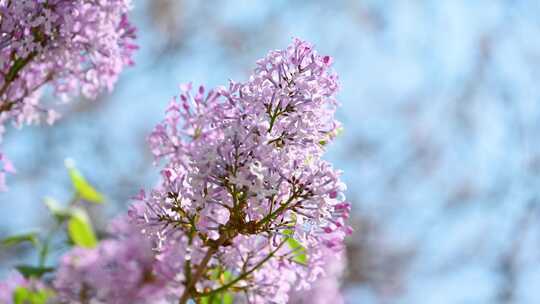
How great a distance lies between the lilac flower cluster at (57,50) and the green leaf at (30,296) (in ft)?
1.12

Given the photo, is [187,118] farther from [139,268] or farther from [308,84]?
[139,268]

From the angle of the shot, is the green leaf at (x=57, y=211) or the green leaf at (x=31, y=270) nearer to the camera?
the green leaf at (x=31, y=270)

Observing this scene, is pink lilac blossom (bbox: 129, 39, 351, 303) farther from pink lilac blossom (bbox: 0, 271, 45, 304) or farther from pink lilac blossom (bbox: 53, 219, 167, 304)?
pink lilac blossom (bbox: 0, 271, 45, 304)

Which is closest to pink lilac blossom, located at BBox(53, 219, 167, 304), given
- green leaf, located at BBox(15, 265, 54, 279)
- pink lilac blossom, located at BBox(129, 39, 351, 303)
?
green leaf, located at BBox(15, 265, 54, 279)

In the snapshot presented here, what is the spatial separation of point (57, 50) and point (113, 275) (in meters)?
0.34

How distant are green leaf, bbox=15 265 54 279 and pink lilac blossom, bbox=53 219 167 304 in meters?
0.02

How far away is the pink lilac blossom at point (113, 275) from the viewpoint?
95 cm

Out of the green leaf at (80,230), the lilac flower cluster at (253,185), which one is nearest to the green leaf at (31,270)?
the green leaf at (80,230)

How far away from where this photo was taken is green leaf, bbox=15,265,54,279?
3.24 feet

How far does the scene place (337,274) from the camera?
1.17 m

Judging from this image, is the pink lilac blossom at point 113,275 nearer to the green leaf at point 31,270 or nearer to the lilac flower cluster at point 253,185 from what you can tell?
the green leaf at point 31,270

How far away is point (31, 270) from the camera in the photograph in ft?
3.30

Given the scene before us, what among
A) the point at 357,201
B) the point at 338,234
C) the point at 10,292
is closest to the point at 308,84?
the point at 338,234

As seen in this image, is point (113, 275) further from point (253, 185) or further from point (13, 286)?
point (253, 185)
